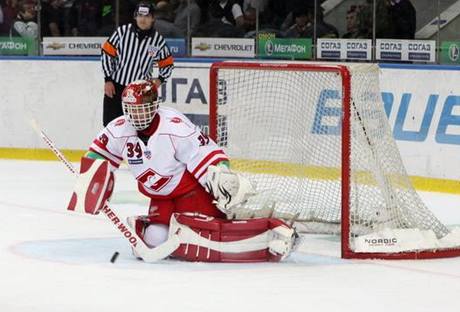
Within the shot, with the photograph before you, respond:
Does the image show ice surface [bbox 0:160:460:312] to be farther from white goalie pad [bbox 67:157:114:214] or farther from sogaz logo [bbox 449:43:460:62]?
sogaz logo [bbox 449:43:460:62]

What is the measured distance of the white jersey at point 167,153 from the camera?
6422 mm

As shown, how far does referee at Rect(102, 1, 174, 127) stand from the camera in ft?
32.4

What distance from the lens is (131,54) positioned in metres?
9.96

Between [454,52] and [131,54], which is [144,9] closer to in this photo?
[131,54]

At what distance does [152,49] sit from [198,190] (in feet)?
11.8

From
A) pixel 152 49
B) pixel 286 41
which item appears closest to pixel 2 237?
pixel 152 49

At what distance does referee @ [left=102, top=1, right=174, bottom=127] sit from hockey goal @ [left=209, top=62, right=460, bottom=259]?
1839 mm

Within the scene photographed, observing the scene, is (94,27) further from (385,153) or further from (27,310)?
(27,310)

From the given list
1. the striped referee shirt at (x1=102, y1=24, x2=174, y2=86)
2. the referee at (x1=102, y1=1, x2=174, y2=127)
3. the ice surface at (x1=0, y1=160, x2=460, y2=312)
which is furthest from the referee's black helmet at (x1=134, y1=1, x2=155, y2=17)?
the ice surface at (x1=0, y1=160, x2=460, y2=312)

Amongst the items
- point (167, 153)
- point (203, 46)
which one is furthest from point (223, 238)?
point (203, 46)

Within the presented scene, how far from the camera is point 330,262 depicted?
256 inches

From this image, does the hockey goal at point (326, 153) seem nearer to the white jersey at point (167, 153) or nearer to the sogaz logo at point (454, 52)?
the white jersey at point (167, 153)

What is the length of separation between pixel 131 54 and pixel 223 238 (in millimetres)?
3777

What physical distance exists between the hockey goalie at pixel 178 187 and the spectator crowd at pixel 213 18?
151 inches
